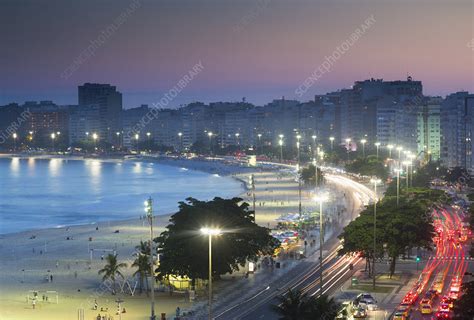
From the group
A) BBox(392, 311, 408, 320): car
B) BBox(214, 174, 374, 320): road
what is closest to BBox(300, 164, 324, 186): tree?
BBox(214, 174, 374, 320): road

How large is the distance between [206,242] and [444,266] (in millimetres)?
9644

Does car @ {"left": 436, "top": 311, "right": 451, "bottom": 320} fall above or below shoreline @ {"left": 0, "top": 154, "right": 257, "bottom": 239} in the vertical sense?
above

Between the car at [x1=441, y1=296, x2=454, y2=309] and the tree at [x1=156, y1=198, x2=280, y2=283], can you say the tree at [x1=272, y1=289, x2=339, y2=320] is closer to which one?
the car at [x1=441, y1=296, x2=454, y2=309]

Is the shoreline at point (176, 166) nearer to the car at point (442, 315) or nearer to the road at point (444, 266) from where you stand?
the road at point (444, 266)

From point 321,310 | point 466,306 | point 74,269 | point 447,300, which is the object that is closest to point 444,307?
point 447,300

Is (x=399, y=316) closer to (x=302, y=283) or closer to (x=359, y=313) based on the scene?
(x=359, y=313)

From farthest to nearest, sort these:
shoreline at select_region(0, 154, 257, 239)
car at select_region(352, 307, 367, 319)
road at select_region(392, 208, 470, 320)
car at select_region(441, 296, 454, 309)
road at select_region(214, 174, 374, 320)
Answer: shoreline at select_region(0, 154, 257, 239)
road at select_region(392, 208, 470, 320)
road at select_region(214, 174, 374, 320)
car at select_region(352, 307, 367, 319)
car at select_region(441, 296, 454, 309)

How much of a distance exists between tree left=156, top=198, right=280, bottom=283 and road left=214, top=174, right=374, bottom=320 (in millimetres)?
1783

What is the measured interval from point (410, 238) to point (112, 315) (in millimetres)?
12167

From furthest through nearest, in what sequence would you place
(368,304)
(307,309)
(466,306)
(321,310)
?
(368,304)
(466,306)
(307,309)
(321,310)

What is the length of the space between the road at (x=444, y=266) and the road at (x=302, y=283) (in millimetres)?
2969

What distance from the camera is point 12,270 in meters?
41.2

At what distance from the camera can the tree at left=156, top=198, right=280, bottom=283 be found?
3334 cm

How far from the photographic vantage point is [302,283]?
33.6 m
